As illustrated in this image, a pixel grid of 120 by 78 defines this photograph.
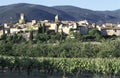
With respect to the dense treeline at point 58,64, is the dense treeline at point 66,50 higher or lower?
lower

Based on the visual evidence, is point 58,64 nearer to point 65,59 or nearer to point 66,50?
point 65,59

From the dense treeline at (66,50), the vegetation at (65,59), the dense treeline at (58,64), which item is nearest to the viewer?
the vegetation at (65,59)

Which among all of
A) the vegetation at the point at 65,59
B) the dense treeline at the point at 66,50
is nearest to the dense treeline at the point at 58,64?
the vegetation at the point at 65,59

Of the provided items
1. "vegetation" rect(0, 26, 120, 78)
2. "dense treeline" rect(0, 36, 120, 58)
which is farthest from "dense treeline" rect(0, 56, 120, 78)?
"dense treeline" rect(0, 36, 120, 58)

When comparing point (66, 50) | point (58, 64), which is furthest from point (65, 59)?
point (66, 50)

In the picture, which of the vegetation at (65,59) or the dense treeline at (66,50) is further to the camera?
the dense treeline at (66,50)

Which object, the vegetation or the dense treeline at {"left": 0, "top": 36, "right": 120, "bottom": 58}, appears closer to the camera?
the vegetation

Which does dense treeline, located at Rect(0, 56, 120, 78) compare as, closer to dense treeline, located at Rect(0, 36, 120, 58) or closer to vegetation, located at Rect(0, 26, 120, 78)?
vegetation, located at Rect(0, 26, 120, 78)

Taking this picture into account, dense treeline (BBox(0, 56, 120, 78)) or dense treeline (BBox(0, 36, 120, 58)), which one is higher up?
dense treeline (BBox(0, 56, 120, 78))

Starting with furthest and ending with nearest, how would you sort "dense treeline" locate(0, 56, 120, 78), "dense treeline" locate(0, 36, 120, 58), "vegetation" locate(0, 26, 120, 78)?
"dense treeline" locate(0, 36, 120, 58), "dense treeline" locate(0, 56, 120, 78), "vegetation" locate(0, 26, 120, 78)

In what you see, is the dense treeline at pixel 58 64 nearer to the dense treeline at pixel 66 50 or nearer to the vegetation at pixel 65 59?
the vegetation at pixel 65 59

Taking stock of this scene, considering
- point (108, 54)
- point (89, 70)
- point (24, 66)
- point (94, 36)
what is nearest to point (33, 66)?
point (24, 66)

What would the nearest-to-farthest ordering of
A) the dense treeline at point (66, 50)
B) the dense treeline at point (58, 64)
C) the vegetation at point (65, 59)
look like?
the vegetation at point (65, 59)
the dense treeline at point (58, 64)
the dense treeline at point (66, 50)

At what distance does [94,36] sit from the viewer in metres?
126
